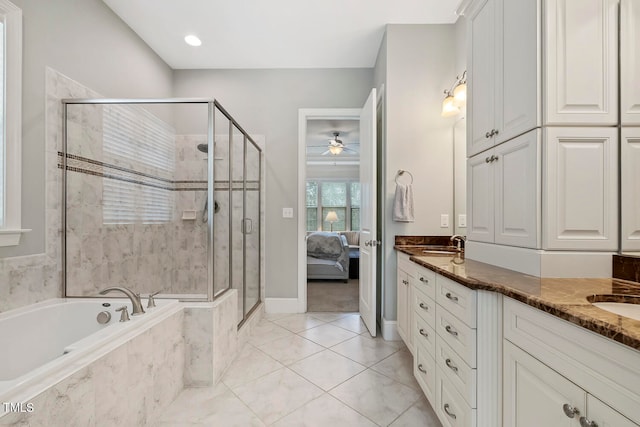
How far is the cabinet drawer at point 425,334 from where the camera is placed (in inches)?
58.9

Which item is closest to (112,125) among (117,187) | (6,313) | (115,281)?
(117,187)

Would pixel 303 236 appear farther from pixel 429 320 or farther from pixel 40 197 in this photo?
pixel 40 197

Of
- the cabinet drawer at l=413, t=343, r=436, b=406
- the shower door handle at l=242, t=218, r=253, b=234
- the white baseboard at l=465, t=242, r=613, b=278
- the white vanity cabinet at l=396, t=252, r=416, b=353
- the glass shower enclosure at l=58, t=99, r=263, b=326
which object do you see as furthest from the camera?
the shower door handle at l=242, t=218, r=253, b=234

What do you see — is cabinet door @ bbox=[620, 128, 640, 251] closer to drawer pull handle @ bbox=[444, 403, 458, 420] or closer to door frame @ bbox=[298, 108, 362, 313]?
drawer pull handle @ bbox=[444, 403, 458, 420]

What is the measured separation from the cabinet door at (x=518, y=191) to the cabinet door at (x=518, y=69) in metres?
0.07

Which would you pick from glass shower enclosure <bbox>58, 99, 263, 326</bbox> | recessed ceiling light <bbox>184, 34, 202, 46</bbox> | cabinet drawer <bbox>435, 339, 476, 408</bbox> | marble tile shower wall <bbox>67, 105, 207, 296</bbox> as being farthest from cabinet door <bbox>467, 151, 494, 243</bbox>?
recessed ceiling light <bbox>184, 34, 202, 46</bbox>

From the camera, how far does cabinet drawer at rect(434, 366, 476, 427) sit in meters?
1.11

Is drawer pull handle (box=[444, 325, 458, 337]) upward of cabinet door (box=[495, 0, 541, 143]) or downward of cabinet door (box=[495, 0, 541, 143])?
downward

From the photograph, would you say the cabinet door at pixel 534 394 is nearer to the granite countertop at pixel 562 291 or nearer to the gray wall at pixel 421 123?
the granite countertop at pixel 562 291

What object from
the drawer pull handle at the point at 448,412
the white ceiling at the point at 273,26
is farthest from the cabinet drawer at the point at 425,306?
the white ceiling at the point at 273,26

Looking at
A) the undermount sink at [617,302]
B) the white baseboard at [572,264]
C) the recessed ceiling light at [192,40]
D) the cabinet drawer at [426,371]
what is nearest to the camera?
the undermount sink at [617,302]

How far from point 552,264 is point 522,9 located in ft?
3.73

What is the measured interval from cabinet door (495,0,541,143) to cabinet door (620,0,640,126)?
310 millimetres

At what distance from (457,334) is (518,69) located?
1236 millimetres
